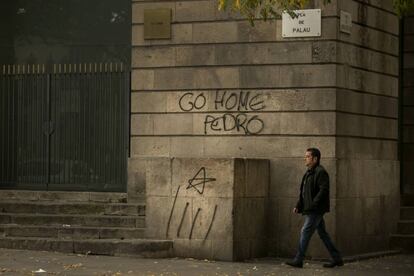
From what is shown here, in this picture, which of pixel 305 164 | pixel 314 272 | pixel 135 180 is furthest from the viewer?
pixel 135 180

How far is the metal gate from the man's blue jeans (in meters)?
4.86

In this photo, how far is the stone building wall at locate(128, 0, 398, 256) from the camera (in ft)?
52.4

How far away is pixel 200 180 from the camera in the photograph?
15.1m

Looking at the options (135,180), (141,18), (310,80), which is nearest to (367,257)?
(310,80)

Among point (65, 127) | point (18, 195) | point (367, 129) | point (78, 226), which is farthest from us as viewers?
point (65, 127)

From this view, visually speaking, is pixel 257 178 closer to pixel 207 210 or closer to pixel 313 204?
pixel 207 210

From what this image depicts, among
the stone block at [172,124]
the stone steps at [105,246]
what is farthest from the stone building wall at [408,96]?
the stone steps at [105,246]

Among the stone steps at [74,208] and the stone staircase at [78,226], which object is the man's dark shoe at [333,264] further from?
the stone steps at [74,208]

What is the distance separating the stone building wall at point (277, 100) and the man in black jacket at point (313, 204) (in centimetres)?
124

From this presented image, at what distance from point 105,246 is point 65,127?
4.35 m

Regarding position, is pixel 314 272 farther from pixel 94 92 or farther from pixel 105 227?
pixel 94 92

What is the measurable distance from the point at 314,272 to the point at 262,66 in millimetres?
3919

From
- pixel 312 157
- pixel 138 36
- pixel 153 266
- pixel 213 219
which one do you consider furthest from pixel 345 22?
pixel 153 266

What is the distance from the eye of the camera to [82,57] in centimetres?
1958
